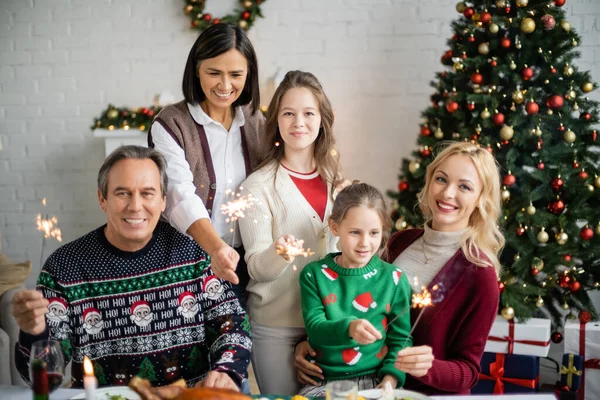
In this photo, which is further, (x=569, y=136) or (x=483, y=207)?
(x=569, y=136)

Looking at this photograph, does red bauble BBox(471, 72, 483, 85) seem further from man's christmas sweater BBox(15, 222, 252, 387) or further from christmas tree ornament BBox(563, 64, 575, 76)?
man's christmas sweater BBox(15, 222, 252, 387)

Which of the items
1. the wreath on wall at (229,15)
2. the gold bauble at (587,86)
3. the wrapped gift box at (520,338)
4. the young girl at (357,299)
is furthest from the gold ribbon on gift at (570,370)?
the wreath on wall at (229,15)

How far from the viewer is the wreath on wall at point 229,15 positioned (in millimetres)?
4188

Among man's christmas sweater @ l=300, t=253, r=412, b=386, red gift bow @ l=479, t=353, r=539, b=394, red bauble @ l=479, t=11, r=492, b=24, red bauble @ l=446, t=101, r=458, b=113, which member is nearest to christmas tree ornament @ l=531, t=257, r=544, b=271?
red gift bow @ l=479, t=353, r=539, b=394

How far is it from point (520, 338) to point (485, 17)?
1607mm

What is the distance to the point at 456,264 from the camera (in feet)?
6.16

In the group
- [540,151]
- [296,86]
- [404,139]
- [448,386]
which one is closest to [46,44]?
[404,139]

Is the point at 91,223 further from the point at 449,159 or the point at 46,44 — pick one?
the point at 449,159

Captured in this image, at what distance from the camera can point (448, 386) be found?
1785 mm

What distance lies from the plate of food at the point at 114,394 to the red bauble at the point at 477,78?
2277 mm

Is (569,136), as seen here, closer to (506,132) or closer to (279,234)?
(506,132)

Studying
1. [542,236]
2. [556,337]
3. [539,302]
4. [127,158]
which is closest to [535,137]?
[542,236]

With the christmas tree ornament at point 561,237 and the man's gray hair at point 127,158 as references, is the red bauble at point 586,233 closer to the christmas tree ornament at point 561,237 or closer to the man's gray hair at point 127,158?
the christmas tree ornament at point 561,237

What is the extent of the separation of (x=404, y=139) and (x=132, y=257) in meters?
2.78
